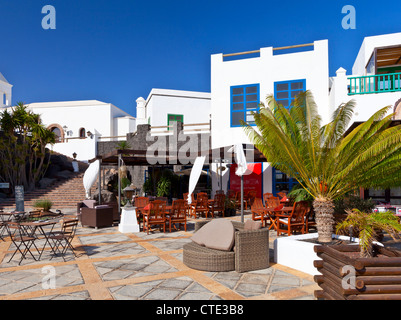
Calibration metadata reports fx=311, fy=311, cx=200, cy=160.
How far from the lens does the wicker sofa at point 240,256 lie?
205 inches

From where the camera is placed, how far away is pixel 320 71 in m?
14.4

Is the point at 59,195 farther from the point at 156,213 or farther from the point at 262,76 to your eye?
the point at 262,76

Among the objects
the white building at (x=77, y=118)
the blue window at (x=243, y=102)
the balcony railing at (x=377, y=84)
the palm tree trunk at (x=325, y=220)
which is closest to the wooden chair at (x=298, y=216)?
the palm tree trunk at (x=325, y=220)

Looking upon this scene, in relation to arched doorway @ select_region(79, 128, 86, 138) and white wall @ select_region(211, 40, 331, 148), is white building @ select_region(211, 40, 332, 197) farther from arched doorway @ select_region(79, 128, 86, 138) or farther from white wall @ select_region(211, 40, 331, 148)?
arched doorway @ select_region(79, 128, 86, 138)

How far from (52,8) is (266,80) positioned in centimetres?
1052

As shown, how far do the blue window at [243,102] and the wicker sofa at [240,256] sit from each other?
1051 cm

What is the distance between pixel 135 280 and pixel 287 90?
1252 cm

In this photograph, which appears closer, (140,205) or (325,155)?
(325,155)

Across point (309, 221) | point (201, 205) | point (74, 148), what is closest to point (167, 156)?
point (201, 205)

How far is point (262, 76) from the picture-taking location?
600 inches

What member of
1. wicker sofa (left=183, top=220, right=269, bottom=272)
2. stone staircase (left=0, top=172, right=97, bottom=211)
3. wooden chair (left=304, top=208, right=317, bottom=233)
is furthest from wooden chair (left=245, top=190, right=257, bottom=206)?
stone staircase (left=0, top=172, right=97, bottom=211)

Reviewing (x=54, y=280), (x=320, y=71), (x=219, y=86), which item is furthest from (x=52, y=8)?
(x=320, y=71)

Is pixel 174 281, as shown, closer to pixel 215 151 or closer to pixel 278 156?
pixel 278 156
